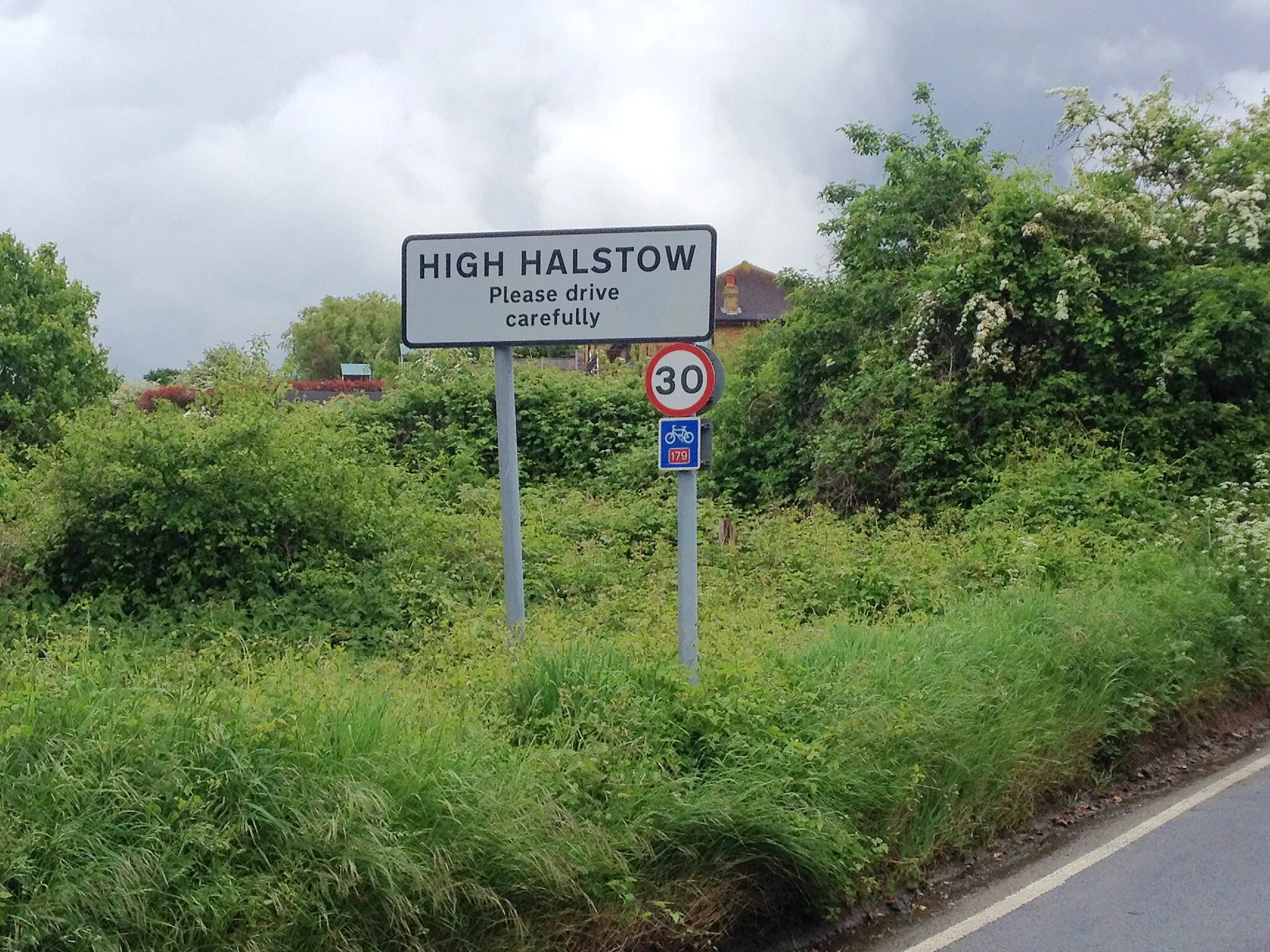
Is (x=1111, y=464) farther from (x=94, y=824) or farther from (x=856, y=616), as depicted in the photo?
(x=94, y=824)

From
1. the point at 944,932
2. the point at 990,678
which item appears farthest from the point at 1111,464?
the point at 944,932

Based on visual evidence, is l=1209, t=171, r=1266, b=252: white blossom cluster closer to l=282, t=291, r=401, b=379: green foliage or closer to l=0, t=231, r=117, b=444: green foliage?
l=0, t=231, r=117, b=444: green foliage

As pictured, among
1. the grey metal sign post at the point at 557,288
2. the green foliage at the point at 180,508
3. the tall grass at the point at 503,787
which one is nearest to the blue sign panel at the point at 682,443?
the grey metal sign post at the point at 557,288

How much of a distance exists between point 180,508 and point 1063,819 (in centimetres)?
698

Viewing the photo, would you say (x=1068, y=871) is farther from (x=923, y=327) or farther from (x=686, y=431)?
(x=923, y=327)

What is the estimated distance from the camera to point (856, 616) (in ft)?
27.6

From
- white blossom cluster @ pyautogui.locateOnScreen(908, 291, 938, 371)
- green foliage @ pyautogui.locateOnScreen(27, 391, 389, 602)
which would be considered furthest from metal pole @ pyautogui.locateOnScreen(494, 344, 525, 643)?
white blossom cluster @ pyautogui.locateOnScreen(908, 291, 938, 371)

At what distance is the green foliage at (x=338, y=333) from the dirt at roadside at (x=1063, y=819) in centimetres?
6670

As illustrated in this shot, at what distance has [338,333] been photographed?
7275 cm

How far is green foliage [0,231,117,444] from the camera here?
28.1m

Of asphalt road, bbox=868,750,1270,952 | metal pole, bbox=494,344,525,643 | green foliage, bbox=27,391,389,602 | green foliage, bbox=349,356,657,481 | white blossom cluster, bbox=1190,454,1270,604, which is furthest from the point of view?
green foliage, bbox=349,356,657,481

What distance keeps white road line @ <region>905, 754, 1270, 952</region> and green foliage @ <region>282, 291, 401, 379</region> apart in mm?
67556

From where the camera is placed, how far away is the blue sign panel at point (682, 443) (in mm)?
5656

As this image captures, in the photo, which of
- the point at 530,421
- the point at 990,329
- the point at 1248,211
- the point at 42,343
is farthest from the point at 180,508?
the point at 42,343
